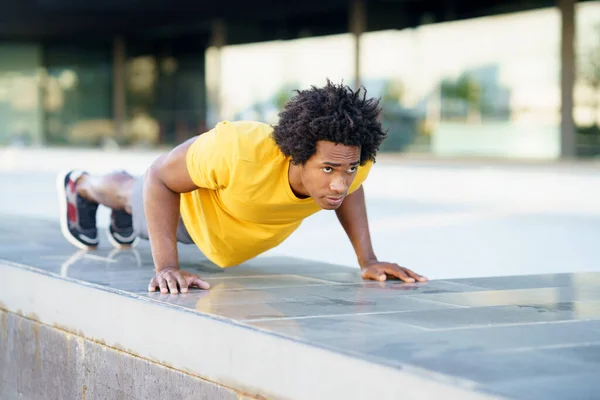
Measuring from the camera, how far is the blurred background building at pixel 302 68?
20.0 m

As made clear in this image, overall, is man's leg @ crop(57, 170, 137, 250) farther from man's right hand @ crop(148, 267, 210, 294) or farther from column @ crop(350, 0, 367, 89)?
column @ crop(350, 0, 367, 89)

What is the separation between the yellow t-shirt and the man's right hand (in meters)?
0.41

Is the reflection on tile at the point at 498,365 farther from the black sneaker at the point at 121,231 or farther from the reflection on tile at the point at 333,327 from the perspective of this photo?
the black sneaker at the point at 121,231

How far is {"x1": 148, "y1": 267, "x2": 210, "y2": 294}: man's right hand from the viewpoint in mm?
4020

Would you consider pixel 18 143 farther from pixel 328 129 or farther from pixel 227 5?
pixel 328 129

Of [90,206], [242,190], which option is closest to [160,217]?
[242,190]

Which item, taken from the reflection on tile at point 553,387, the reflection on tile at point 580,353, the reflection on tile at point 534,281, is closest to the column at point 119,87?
the reflection on tile at point 534,281

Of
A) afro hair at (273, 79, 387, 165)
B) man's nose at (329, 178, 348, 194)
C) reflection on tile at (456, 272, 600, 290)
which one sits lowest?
reflection on tile at (456, 272, 600, 290)

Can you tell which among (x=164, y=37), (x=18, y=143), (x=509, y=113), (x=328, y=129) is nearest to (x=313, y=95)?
(x=328, y=129)

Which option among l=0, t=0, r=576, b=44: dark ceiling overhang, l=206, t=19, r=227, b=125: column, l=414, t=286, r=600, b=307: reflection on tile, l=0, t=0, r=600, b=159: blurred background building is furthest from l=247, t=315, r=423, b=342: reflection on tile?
l=206, t=19, r=227, b=125: column

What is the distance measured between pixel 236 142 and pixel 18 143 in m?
31.6

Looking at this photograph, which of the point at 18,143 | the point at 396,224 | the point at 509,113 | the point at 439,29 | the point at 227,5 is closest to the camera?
the point at 396,224

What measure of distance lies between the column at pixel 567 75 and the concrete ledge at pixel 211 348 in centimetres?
1663

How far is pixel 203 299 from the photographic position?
3.83 metres
